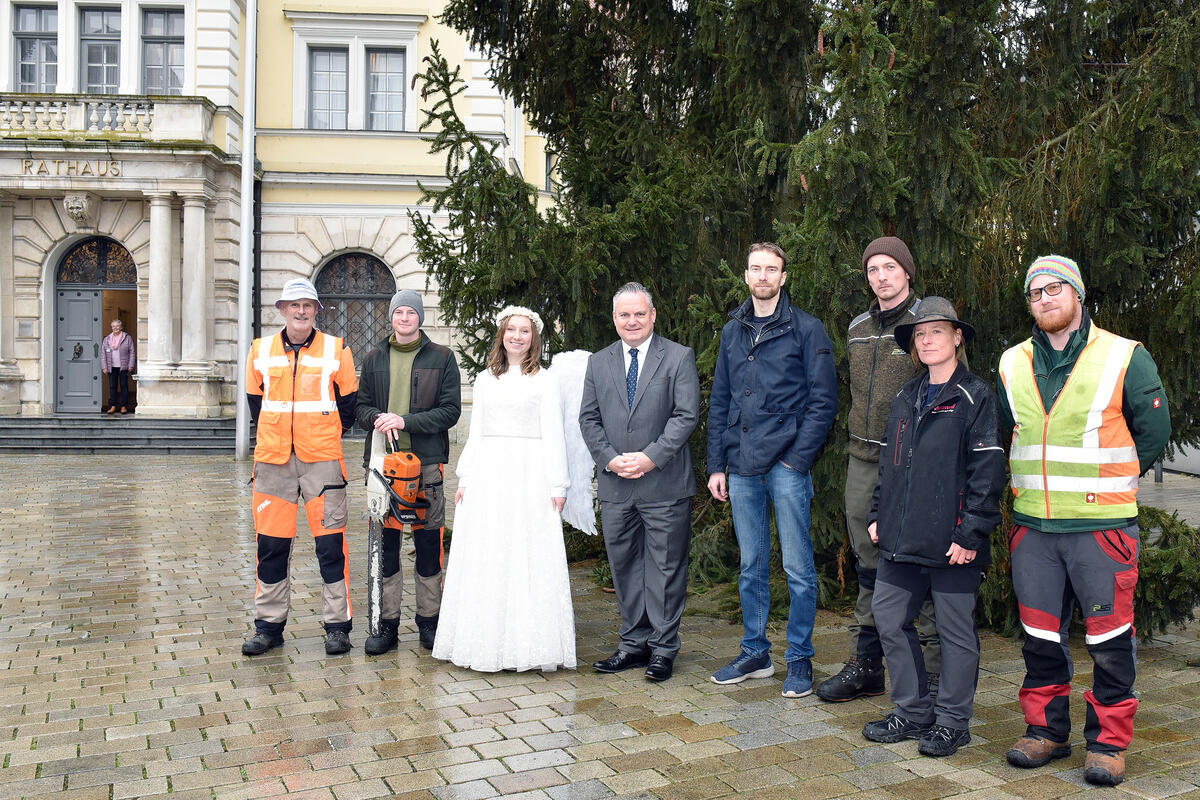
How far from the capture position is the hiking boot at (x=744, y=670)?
17.7ft

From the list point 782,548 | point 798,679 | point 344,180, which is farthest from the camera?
point 344,180

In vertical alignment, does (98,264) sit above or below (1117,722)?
above

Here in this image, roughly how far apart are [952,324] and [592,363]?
2.02 m

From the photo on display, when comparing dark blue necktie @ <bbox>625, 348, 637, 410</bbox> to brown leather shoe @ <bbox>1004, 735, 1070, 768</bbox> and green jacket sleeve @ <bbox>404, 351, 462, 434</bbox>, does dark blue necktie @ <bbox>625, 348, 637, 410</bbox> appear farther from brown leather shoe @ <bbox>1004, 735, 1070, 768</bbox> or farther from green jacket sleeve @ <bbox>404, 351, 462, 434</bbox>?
brown leather shoe @ <bbox>1004, 735, 1070, 768</bbox>

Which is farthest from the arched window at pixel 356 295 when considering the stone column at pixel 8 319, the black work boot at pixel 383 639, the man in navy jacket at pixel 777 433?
the man in navy jacket at pixel 777 433

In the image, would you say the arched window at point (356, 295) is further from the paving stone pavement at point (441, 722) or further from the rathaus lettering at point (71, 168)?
the paving stone pavement at point (441, 722)

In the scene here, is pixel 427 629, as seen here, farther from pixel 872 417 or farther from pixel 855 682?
pixel 872 417

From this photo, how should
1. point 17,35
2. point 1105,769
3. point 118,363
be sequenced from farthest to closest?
point 17,35, point 118,363, point 1105,769

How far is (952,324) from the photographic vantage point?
4477mm

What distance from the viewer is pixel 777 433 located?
17.2ft

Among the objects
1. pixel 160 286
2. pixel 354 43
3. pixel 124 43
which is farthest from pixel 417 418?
pixel 124 43

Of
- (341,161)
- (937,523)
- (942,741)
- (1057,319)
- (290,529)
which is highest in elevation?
(341,161)

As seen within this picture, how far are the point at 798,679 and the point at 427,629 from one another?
7.10 feet

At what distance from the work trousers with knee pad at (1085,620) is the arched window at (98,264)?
2173cm
